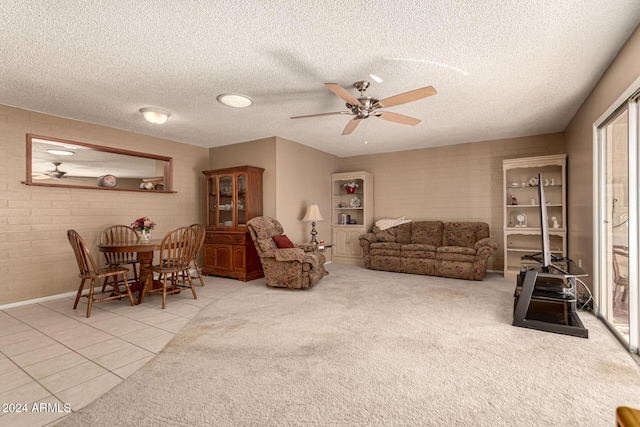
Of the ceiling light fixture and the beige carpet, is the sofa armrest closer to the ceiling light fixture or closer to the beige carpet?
the beige carpet

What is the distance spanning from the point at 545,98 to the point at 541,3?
204cm

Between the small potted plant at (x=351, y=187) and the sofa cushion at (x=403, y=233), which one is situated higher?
the small potted plant at (x=351, y=187)

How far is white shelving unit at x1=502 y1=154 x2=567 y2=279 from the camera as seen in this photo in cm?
485

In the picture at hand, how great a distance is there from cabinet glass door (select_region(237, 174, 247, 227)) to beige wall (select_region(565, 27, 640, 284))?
15.1ft

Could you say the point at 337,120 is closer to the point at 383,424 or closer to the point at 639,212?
the point at 639,212

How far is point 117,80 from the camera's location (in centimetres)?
308

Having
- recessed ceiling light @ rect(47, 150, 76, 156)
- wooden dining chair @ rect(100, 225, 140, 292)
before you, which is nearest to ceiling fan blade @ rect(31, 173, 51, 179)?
recessed ceiling light @ rect(47, 150, 76, 156)

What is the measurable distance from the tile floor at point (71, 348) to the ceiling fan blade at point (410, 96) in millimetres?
2897

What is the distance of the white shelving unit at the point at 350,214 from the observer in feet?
21.8

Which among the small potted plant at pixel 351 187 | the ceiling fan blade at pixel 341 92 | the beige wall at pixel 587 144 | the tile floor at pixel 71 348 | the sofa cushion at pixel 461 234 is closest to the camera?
the tile floor at pixel 71 348

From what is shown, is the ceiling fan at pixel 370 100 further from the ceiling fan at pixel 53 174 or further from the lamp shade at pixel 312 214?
the ceiling fan at pixel 53 174

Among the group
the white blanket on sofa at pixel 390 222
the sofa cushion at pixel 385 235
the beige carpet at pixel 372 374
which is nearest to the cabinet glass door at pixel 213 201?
Answer: the beige carpet at pixel 372 374

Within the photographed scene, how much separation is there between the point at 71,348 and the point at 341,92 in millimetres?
3089

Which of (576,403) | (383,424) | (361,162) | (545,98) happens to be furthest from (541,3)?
(361,162)
